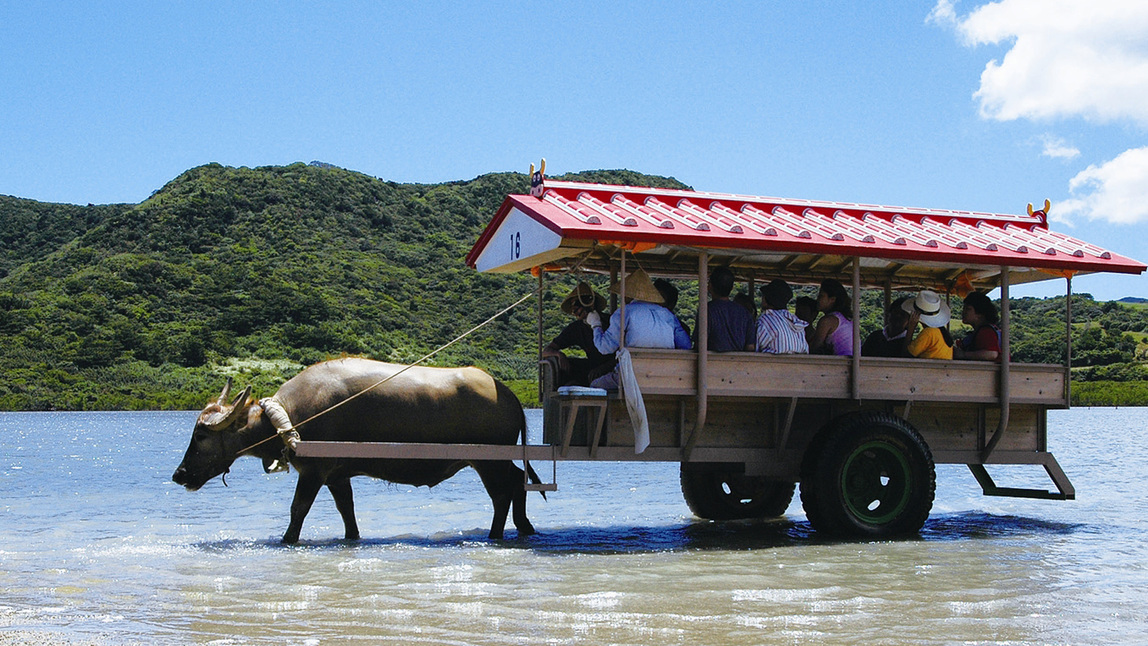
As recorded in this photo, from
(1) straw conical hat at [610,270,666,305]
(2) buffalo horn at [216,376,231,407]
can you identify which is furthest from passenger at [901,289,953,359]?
(2) buffalo horn at [216,376,231,407]

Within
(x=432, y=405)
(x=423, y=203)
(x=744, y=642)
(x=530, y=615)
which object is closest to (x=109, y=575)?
(x=432, y=405)

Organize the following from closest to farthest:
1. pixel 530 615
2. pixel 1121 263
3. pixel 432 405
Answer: pixel 530 615, pixel 432 405, pixel 1121 263

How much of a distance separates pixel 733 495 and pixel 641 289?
3508 mm

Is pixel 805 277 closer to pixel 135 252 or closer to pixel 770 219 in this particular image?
pixel 770 219

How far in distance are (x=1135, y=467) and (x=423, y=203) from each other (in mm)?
66720

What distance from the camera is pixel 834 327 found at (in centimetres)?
1116

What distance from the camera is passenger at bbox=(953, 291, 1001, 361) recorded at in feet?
37.4

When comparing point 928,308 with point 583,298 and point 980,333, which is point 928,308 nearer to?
point 980,333

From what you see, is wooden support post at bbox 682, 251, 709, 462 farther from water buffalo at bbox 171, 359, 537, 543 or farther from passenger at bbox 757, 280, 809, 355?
water buffalo at bbox 171, 359, 537, 543

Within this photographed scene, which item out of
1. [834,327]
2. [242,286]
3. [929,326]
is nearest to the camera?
[834,327]

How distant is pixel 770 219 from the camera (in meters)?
11.0

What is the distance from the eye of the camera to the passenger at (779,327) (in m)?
10.8

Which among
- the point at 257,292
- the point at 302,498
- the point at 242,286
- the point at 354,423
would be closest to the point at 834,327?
the point at 354,423

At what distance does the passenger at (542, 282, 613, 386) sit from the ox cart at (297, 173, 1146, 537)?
6.0 inches
